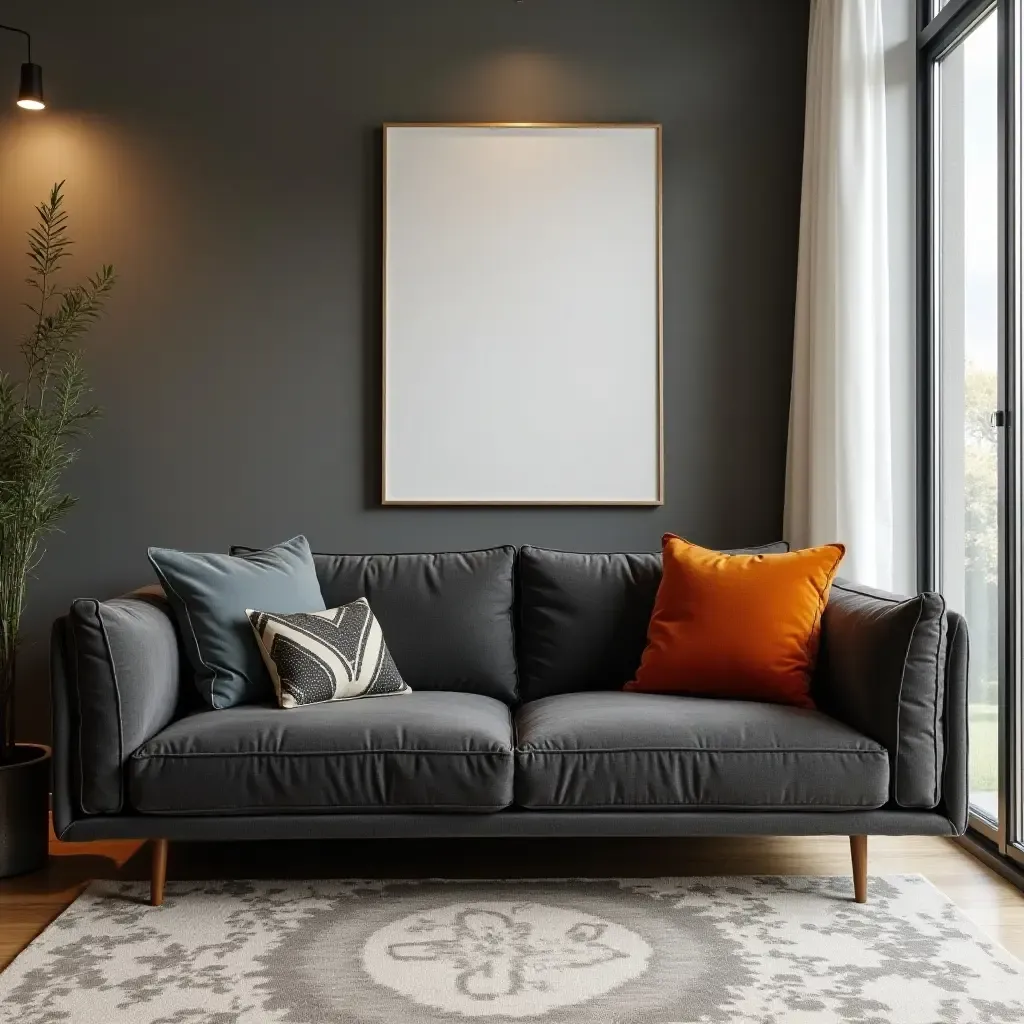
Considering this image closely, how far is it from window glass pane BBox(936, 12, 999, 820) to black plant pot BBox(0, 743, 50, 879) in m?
2.54

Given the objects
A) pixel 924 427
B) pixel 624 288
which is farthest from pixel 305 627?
pixel 924 427

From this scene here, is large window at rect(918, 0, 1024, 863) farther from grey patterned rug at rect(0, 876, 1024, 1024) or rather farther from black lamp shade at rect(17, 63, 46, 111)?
black lamp shade at rect(17, 63, 46, 111)

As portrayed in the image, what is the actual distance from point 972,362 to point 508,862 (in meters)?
1.90

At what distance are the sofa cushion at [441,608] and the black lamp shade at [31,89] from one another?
58.8 inches

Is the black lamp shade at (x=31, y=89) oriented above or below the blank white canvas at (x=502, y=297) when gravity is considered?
above

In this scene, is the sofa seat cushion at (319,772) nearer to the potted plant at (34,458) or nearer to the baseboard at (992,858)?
the potted plant at (34,458)

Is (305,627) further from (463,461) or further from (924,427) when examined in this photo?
(924,427)

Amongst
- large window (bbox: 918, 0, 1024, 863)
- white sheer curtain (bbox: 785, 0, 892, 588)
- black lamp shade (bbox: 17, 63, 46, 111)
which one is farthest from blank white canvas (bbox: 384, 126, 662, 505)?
black lamp shade (bbox: 17, 63, 46, 111)

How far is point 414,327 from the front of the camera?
3.62 metres

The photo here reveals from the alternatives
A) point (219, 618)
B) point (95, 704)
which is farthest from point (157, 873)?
point (219, 618)

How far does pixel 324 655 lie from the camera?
2758 millimetres

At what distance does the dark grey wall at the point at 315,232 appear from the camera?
11.9ft

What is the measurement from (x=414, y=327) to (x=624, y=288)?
71 cm

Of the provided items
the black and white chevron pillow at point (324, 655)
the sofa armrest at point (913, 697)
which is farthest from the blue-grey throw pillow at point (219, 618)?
the sofa armrest at point (913, 697)
